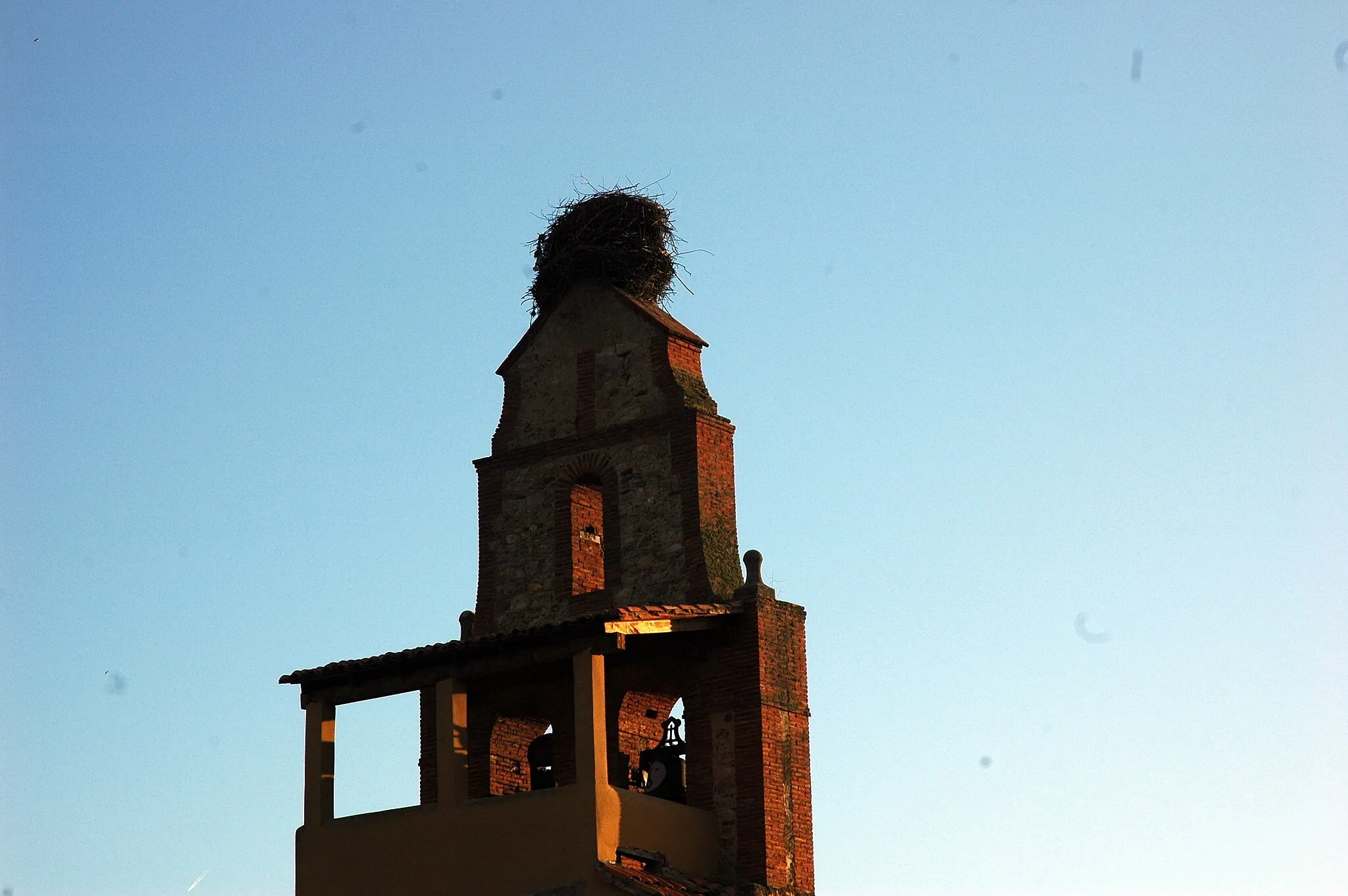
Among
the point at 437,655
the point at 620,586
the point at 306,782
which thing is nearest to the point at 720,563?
the point at 620,586

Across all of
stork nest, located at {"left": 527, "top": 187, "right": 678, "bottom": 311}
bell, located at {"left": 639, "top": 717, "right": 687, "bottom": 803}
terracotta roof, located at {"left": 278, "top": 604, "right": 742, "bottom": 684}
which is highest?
stork nest, located at {"left": 527, "top": 187, "right": 678, "bottom": 311}

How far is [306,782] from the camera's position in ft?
68.5

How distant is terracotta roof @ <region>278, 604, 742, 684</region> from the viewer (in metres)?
19.5

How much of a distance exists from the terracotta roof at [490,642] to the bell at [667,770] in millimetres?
1393

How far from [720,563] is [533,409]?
2.90m

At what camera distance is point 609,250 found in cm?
2303

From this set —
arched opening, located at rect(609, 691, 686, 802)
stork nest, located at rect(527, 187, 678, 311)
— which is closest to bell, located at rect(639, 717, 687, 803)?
arched opening, located at rect(609, 691, 686, 802)

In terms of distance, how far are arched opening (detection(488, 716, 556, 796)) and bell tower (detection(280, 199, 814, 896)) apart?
20 mm

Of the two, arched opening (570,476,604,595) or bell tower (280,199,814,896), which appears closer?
bell tower (280,199,814,896)

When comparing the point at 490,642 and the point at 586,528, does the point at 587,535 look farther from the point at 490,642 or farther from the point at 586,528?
the point at 490,642

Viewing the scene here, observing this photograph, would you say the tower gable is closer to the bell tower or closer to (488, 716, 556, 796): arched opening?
the bell tower

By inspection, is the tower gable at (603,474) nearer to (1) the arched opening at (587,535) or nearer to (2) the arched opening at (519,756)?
(1) the arched opening at (587,535)

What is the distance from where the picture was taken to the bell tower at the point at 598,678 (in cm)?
1950

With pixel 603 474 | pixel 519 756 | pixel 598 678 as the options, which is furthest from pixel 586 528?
pixel 598 678
